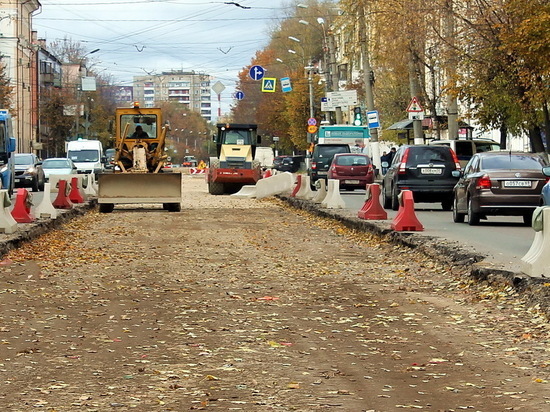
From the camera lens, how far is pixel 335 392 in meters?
7.22

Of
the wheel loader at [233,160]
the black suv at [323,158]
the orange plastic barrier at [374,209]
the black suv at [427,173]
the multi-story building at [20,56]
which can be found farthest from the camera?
the multi-story building at [20,56]

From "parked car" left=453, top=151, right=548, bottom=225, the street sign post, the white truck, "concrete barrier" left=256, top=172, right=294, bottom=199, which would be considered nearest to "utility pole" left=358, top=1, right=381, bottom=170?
the street sign post

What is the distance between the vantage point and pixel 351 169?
155ft

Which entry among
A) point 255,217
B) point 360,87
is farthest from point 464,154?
point 360,87

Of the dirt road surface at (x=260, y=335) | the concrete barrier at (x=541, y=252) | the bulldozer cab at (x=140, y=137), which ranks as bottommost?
the dirt road surface at (x=260, y=335)

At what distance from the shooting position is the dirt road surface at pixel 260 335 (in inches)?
282

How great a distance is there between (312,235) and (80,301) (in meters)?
11.2

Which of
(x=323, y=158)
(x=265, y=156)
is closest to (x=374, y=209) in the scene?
(x=323, y=158)

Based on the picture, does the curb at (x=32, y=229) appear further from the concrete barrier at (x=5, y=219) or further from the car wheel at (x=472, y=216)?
A: the car wheel at (x=472, y=216)

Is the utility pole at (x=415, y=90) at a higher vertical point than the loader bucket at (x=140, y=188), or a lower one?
higher

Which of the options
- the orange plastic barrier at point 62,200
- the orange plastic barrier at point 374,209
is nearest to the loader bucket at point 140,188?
the orange plastic barrier at point 62,200

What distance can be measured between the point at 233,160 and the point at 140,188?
17413mm

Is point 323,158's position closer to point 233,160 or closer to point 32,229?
point 233,160

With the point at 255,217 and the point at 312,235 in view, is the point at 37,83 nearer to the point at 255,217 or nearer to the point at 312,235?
the point at 255,217
